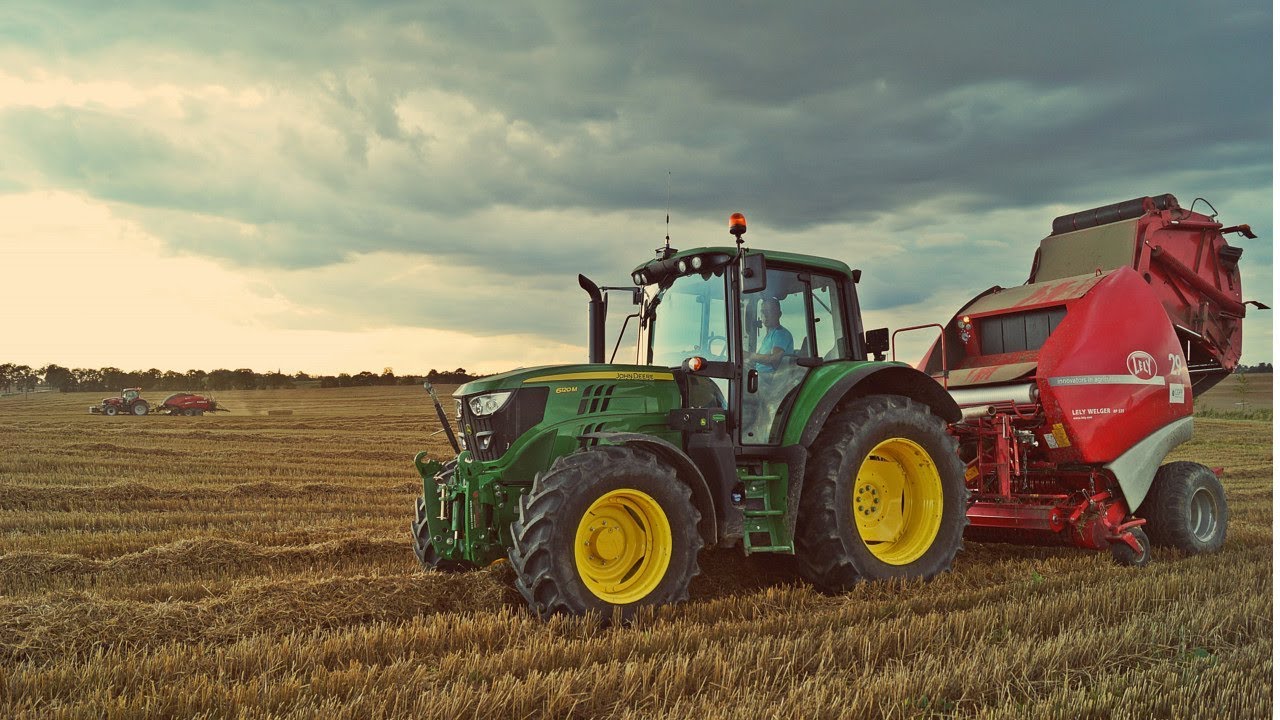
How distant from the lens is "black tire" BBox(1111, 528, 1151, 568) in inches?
303

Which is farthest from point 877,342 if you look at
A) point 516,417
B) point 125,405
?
point 125,405

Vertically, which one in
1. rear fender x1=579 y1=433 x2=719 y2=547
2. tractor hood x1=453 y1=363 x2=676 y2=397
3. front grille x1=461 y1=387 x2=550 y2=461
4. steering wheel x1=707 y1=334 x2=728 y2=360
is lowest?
rear fender x1=579 y1=433 x2=719 y2=547

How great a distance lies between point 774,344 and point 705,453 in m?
1.02

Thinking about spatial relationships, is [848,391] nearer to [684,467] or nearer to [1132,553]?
[684,467]

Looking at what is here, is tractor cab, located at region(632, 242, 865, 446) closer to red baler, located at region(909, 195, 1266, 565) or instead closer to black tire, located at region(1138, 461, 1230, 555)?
red baler, located at region(909, 195, 1266, 565)

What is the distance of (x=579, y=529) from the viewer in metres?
5.29

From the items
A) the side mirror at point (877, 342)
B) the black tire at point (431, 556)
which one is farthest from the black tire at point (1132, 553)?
the black tire at point (431, 556)

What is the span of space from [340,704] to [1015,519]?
5.84 metres

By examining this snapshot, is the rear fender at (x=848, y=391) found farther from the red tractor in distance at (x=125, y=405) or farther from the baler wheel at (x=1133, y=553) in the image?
the red tractor in distance at (x=125, y=405)

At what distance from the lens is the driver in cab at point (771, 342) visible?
637 cm

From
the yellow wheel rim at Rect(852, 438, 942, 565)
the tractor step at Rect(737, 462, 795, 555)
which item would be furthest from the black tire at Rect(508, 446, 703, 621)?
the yellow wheel rim at Rect(852, 438, 942, 565)

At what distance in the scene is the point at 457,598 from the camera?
5.78 meters

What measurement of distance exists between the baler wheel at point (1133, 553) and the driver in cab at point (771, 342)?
3.51 meters

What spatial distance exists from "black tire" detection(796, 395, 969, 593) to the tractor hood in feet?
4.15
